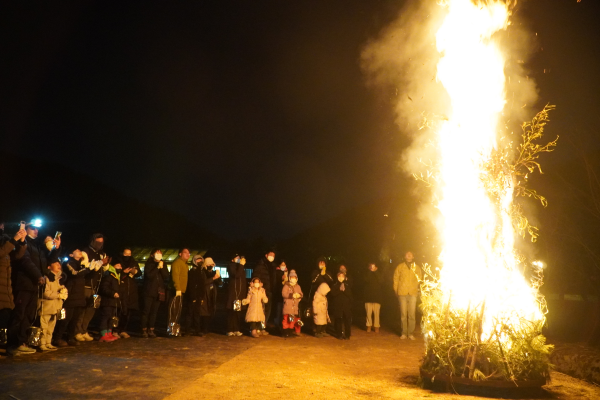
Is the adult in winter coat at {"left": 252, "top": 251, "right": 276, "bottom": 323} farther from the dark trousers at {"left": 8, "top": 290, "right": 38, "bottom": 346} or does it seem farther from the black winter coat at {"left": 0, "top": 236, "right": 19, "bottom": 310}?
the black winter coat at {"left": 0, "top": 236, "right": 19, "bottom": 310}

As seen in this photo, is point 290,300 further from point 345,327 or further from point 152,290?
point 152,290

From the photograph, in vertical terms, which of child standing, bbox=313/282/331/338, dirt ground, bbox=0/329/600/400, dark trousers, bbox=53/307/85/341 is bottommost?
dirt ground, bbox=0/329/600/400

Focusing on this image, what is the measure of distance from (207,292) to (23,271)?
15.2 ft

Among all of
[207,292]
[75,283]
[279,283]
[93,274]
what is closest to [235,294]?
[207,292]

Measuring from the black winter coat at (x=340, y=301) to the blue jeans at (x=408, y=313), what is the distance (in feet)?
4.72

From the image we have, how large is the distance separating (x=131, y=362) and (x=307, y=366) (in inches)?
126

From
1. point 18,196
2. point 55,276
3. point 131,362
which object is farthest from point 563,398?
point 18,196

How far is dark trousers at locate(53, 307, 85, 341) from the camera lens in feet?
33.8

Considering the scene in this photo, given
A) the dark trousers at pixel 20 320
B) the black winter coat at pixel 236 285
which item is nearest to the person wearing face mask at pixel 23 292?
the dark trousers at pixel 20 320

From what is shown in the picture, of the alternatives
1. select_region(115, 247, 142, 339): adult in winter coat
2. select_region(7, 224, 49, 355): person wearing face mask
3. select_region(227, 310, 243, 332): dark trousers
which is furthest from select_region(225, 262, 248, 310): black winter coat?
select_region(7, 224, 49, 355): person wearing face mask

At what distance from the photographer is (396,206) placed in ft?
79.7

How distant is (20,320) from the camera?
9.16 metres

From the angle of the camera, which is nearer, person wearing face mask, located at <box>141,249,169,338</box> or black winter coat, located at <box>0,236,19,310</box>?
black winter coat, located at <box>0,236,19,310</box>

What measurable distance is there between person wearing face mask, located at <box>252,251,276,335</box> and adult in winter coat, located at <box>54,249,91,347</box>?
459 centimetres
